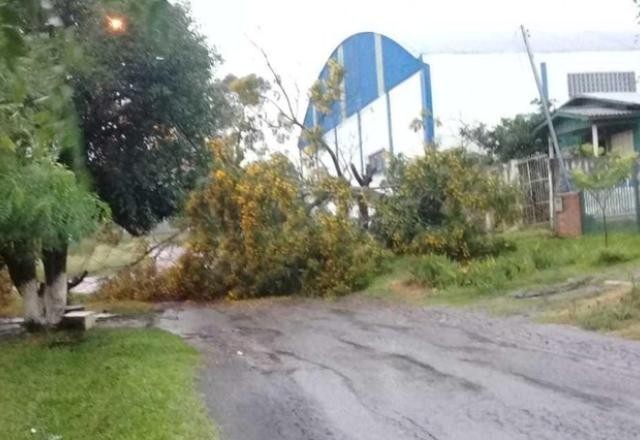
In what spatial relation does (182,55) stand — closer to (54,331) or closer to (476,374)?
(54,331)

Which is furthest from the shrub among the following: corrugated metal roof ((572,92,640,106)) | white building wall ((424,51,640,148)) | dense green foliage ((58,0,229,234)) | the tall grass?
corrugated metal roof ((572,92,640,106))

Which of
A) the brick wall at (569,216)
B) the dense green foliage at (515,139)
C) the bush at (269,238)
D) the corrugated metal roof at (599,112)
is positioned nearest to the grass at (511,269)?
the brick wall at (569,216)

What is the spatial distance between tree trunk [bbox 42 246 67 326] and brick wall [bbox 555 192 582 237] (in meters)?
10.8

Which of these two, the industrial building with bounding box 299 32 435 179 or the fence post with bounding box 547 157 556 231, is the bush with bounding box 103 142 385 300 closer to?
the fence post with bounding box 547 157 556 231

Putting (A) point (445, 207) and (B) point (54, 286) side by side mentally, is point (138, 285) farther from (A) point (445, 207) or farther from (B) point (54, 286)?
(A) point (445, 207)

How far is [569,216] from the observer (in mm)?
21375

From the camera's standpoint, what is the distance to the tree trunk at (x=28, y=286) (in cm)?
1642

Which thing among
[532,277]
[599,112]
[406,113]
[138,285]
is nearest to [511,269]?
[532,277]

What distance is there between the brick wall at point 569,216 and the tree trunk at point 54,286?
35.5ft

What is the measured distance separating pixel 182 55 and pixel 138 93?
3.48 ft

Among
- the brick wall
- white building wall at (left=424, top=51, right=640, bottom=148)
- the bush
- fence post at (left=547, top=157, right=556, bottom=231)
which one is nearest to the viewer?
the bush

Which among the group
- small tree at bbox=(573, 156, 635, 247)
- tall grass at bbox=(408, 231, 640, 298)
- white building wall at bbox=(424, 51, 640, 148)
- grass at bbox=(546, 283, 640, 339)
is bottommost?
grass at bbox=(546, 283, 640, 339)

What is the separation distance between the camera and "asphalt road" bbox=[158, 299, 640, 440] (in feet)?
26.5

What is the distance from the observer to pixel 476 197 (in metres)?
20.9
